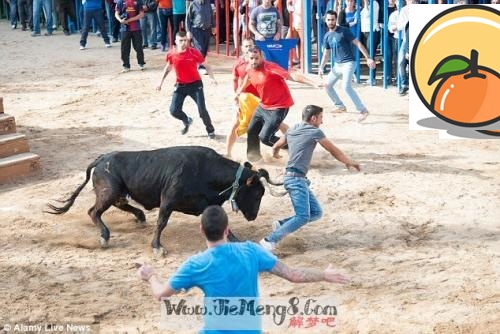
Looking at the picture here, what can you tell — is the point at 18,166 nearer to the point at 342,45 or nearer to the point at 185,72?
the point at 185,72

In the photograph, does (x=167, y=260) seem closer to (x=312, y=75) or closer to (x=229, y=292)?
(x=229, y=292)

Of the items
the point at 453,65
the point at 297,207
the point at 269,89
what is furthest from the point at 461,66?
the point at 297,207

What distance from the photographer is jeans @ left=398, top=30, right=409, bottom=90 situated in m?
14.9

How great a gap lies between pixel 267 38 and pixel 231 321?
40.4ft

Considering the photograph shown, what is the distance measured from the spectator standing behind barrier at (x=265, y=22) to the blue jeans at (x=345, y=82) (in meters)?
3.03

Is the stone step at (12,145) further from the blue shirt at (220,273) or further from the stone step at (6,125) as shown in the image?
the blue shirt at (220,273)

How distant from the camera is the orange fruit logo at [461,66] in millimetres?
13555

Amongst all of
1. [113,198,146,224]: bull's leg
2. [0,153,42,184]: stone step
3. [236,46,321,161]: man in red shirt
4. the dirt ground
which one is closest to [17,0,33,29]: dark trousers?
the dirt ground

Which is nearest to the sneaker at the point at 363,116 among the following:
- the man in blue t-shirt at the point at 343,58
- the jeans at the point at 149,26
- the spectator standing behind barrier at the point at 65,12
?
the man in blue t-shirt at the point at 343,58

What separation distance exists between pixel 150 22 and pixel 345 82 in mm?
8830

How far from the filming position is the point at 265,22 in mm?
16625

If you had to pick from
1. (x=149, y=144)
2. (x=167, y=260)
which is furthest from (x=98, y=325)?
(x=149, y=144)

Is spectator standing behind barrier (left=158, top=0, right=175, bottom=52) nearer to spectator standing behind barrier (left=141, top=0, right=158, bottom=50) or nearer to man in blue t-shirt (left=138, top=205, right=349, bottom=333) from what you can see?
spectator standing behind barrier (left=141, top=0, right=158, bottom=50)

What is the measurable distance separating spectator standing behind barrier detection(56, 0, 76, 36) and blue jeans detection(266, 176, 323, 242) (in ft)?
59.5
